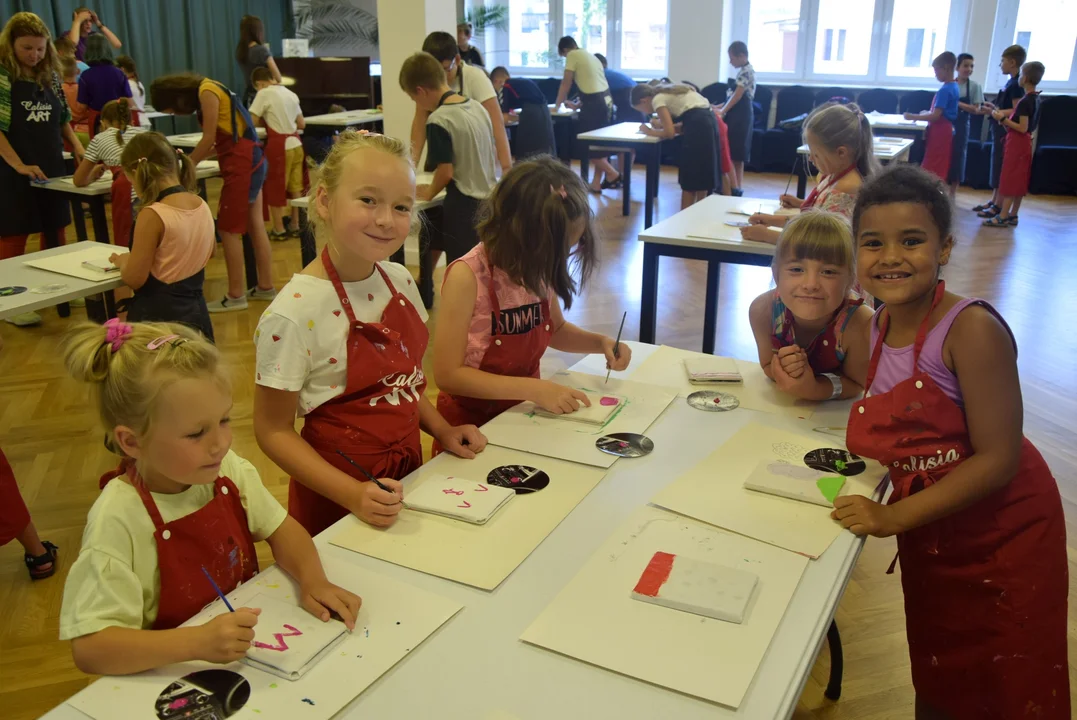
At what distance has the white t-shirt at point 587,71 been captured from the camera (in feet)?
26.9

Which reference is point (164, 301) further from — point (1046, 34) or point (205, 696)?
point (1046, 34)

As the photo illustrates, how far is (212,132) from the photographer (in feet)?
14.8

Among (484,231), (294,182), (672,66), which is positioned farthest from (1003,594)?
(672,66)

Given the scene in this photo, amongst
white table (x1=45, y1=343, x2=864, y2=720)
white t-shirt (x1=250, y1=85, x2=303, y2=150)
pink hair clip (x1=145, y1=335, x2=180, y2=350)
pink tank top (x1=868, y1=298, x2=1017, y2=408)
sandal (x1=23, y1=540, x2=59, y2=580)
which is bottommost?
sandal (x1=23, y1=540, x2=59, y2=580)

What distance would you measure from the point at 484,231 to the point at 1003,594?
1.19 m

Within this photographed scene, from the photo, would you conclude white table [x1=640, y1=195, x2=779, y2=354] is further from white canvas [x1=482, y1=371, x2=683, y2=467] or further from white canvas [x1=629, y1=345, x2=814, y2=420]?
white canvas [x1=482, y1=371, x2=683, y2=467]

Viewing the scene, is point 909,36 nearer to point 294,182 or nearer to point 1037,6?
point 1037,6

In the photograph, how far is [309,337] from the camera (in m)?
1.43

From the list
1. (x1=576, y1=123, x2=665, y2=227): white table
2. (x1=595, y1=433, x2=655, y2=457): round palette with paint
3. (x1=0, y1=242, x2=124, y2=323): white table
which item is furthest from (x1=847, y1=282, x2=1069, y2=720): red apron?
(x1=576, y1=123, x2=665, y2=227): white table

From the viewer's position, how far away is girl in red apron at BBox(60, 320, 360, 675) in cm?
95

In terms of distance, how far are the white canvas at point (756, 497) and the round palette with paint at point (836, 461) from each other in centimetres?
1

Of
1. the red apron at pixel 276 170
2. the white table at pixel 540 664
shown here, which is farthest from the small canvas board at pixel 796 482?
the red apron at pixel 276 170

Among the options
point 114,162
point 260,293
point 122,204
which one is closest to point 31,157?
point 114,162

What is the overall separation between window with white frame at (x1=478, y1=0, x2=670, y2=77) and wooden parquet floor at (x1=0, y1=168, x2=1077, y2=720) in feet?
13.9
